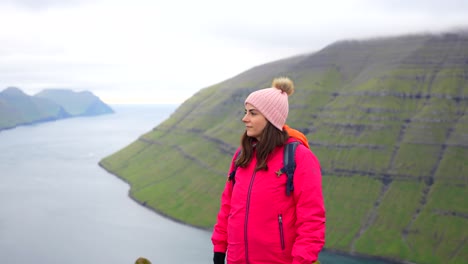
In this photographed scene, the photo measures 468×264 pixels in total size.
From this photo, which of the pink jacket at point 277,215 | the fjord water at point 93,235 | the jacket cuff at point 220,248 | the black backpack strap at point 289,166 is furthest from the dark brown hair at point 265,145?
the fjord water at point 93,235

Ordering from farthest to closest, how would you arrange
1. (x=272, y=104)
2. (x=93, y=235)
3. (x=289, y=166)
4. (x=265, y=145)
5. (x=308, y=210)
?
(x=93, y=235)
(x=272, y=104)
(x=265, y=145)
(x=289, y=166)
(x=308, y=210)

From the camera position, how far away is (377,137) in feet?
642

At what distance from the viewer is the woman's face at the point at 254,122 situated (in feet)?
29.7

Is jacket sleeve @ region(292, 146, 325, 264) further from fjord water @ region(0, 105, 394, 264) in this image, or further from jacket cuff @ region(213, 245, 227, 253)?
fjord water @ region(0, 105, 394, 264)

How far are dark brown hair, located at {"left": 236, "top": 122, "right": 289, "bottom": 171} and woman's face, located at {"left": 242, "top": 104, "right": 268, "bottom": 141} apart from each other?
98 mm

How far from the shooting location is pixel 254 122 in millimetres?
9062

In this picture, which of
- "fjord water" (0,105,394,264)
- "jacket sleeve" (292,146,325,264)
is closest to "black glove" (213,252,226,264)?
"jacket sleeve" (292,146,325,264)

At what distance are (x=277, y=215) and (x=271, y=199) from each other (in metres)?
0.30

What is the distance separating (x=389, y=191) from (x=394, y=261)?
35.8m

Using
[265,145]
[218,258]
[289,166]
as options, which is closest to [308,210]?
[289,166]

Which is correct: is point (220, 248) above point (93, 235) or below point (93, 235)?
above

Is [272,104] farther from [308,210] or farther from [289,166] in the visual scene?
[308,210]

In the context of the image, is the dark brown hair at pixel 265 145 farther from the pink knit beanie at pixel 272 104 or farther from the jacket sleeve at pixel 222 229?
the jacket sleeve at pixel 222 229

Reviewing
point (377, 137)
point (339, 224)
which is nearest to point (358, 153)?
point (377, 137)
